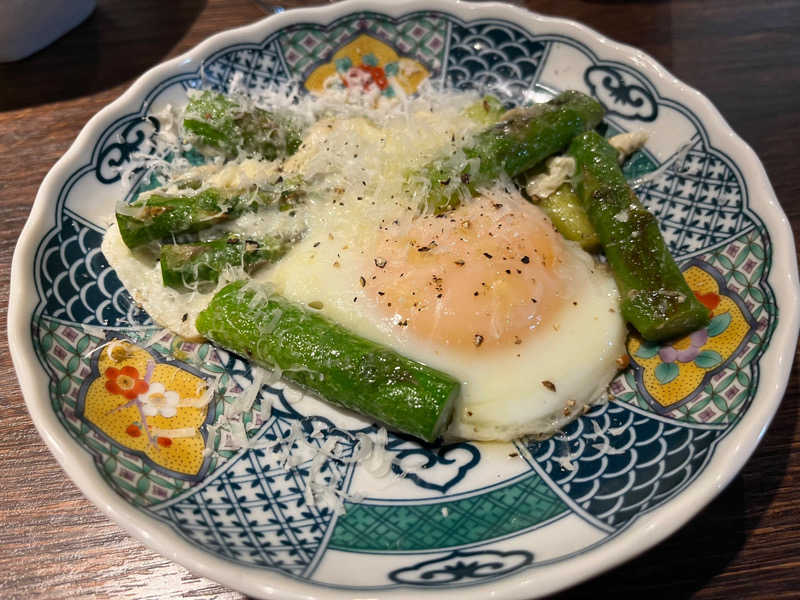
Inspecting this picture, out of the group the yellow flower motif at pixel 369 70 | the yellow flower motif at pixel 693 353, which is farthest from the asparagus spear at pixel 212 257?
the yellow flower motif at pixel 693 353

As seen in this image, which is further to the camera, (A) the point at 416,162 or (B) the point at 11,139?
(B) the point at 11,139

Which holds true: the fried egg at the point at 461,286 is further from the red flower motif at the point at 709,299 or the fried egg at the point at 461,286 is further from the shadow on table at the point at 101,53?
the shadow on table at the point at 101,53

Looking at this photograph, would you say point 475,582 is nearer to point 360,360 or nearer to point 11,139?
point 360,360

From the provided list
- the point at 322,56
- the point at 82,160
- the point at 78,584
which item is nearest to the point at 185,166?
the point at 82,160

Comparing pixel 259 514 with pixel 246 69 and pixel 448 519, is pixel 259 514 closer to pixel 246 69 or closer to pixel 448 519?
pixel 448 519

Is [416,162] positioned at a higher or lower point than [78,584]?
higher

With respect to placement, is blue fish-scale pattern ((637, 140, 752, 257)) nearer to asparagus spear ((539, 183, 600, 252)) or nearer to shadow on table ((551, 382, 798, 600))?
asparagus spear ((539, 183, 600, 252))
